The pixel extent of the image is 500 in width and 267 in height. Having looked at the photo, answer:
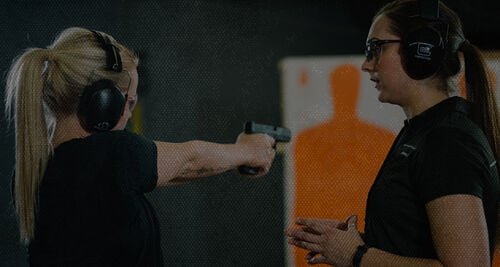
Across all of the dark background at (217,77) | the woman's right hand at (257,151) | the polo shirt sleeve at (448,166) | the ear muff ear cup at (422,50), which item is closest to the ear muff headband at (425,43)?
the ear muff ear cup at (422,50)

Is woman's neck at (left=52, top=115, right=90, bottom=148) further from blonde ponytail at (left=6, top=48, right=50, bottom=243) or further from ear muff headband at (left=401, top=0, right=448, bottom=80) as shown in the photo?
ear muff headband at (left=401, top=0, right=448, bottom=80)

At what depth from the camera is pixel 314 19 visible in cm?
241

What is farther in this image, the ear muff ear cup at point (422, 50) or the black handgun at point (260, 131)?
the black handgun at point (260, 131)

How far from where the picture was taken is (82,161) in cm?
98

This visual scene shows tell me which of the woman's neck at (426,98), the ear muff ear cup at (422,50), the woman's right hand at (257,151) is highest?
the ear muff ear cup at (422,50)

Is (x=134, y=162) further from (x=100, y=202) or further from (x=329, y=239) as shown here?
(x=329, y=239)

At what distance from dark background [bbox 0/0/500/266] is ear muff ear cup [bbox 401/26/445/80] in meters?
1.19

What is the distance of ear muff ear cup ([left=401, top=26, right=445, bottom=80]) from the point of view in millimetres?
976

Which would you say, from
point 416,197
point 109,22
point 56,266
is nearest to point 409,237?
point 416,197

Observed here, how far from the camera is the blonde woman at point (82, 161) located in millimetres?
972

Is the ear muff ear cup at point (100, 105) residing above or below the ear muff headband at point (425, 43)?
below

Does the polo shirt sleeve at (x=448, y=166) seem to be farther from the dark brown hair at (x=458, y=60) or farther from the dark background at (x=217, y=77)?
the dark background at (x=217, y=77)

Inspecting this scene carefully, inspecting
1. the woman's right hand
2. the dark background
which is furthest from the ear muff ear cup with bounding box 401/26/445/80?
the dark background

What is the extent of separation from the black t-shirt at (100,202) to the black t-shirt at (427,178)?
41cm
